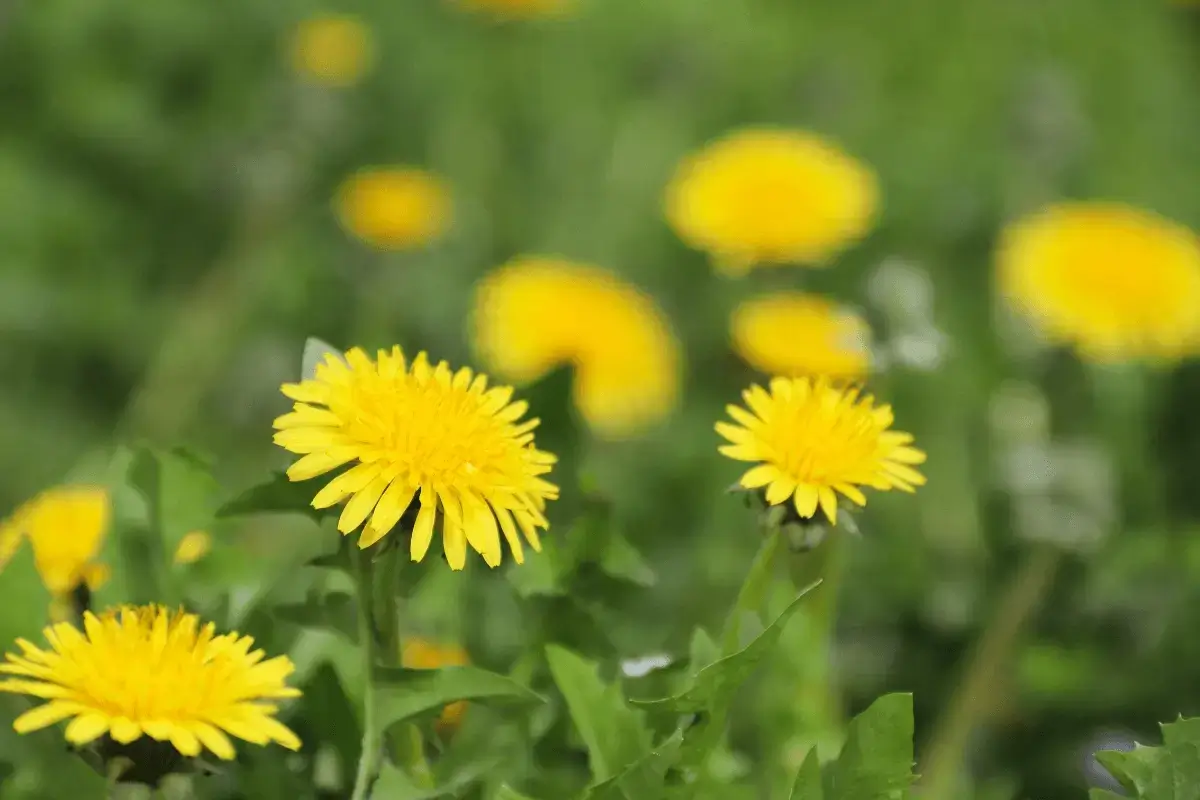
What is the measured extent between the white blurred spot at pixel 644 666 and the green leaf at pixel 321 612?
127 millimetres

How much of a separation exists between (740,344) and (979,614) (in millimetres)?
298

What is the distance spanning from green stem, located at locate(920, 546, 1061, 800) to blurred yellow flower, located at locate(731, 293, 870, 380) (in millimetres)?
200

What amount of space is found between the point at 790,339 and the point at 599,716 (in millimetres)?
589

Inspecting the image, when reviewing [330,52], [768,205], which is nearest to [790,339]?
[768,205]

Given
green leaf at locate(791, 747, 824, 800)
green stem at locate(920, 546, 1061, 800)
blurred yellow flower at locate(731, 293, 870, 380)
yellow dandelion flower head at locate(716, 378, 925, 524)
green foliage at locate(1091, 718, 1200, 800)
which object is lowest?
green stem at locate(920, 546, 1061, 800)

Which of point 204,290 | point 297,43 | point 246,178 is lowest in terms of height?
point 204,290

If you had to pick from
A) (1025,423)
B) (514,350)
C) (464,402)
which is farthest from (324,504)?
(1025,423)

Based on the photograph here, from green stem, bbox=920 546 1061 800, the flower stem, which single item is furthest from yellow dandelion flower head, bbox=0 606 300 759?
green stem, bbox=920 546 1061 800

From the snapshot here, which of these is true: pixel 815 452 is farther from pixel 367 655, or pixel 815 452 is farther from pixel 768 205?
pixel 768 205

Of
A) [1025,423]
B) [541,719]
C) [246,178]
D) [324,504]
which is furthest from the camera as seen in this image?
[246,178]

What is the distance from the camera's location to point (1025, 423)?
3.55 feet

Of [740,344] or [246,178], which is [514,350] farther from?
[246,178]

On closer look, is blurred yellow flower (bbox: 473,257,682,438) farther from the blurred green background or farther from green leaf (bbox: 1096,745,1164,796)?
green leaf (bbox: 1096,745,1164,796)

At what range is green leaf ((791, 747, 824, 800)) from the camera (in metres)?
0.44
